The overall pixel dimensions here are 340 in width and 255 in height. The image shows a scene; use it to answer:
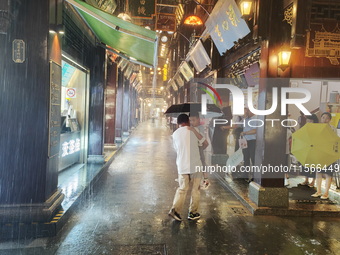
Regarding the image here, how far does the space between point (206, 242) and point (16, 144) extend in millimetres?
3721

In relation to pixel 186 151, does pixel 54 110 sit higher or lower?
higher

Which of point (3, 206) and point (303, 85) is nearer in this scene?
point (3, 206)

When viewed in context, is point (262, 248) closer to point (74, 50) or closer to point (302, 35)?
point (302, 35)

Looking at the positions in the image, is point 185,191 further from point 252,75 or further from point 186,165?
point 252,75

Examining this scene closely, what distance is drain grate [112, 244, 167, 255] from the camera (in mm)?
4188

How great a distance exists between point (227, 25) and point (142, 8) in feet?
18.3

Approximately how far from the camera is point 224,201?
700 centimetres

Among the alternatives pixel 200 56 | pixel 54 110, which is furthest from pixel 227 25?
pixel 54 110

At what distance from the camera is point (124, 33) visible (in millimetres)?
6988

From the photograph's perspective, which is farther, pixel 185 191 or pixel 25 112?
pixel 185 191

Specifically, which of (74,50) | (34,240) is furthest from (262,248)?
(74,50)

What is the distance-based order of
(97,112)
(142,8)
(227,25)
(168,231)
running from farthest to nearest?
1. (142,8)
2. (97,112)
3. (227,25)
4. (168,231)

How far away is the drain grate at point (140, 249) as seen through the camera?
4.19 meters

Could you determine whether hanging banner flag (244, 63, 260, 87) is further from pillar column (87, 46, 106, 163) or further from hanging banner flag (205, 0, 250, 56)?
pillar column (87, 46, 106, 163)
